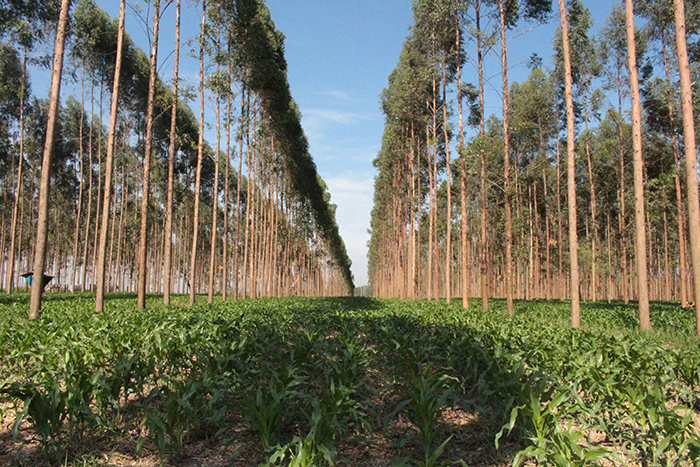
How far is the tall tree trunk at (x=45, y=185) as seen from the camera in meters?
9.37

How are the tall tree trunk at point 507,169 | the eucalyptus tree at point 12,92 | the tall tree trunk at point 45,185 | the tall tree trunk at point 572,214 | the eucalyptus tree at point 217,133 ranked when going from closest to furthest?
the tall tree trunk at point 45,185
the tall tree trunk at point 572,214
the tall tree trunk at point 507,169
the eucalyptus tree at point 217,133
the eucalyptus tree at point 12,92

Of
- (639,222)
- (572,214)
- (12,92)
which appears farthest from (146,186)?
(12,92)

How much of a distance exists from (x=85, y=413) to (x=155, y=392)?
1.94 ft

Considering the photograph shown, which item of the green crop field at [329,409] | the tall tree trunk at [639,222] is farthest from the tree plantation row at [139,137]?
the tall tree trunk at [639,222]

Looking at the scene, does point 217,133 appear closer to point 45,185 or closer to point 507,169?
point 45,185

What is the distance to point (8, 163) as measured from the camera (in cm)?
2652

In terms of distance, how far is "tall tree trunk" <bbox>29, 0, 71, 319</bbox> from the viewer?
30.7 feet

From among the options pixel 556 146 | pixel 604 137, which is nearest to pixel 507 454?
pixel 556 146

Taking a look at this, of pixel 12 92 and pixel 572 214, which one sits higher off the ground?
pixel 12 92

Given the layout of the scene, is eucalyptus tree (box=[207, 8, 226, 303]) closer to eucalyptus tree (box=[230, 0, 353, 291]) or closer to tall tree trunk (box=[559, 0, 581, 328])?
eucalyptus tree (box=[230, 0, 353, 291])

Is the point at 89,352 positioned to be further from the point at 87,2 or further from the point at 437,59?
the point at 87,2

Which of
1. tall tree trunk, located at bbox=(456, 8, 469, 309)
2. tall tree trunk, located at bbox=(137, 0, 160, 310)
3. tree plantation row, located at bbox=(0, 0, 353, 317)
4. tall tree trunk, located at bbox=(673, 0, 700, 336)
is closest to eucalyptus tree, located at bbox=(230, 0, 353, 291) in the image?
tree plantation row, located at bbox=(0, 0, 353, 317)

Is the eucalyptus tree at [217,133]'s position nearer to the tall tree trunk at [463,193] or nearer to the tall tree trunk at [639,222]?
the tall tree trunk at [463,193]

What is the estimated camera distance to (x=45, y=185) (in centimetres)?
992
